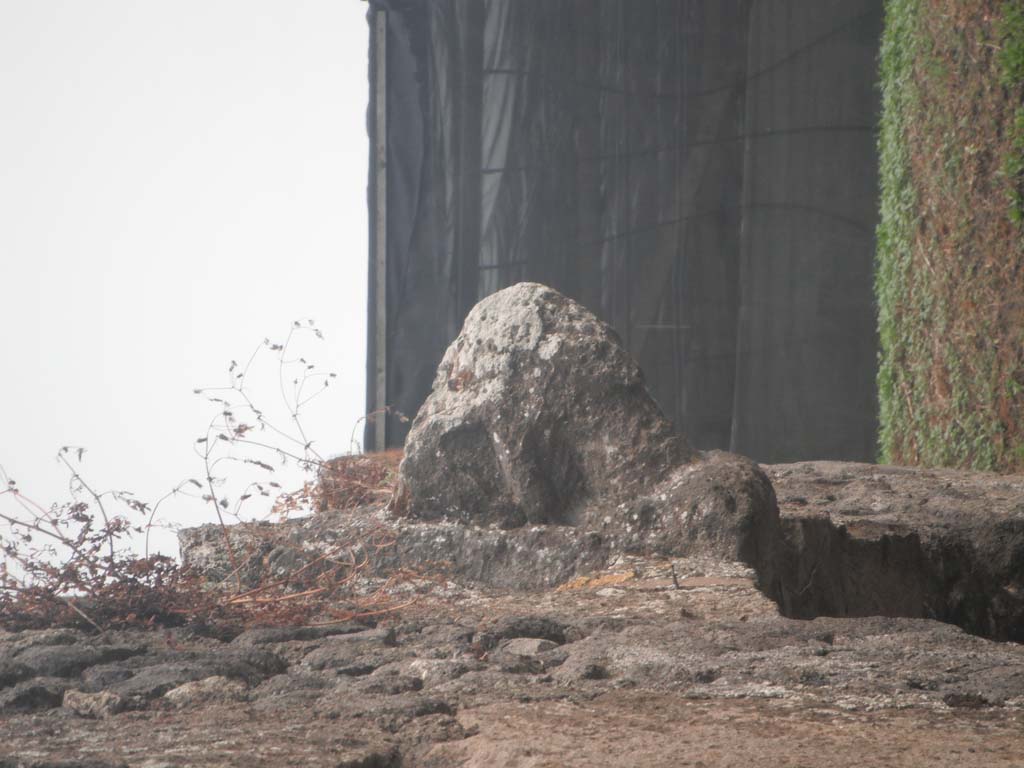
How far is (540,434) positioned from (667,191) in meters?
3.97

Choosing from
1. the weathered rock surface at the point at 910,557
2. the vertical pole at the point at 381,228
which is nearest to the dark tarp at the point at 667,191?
the vertical pole at the point at 381,228

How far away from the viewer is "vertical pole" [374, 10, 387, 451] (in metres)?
6.88

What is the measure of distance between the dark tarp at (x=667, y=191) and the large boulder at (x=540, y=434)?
A: 3.36 meters

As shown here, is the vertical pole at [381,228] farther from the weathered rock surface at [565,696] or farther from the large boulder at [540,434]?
the weathered rock surface at [565,696]

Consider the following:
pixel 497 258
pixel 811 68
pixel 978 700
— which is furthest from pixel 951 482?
pixel 811 68

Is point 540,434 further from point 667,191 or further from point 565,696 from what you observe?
point 667,191

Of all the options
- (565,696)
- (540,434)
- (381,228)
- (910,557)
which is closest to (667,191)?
(381,228)

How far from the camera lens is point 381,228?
273 inches

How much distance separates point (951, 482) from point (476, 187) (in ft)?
11.3

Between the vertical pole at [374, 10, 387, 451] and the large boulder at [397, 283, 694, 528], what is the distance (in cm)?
361

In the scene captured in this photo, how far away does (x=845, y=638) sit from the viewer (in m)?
2.10

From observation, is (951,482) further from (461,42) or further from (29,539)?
(461,42)

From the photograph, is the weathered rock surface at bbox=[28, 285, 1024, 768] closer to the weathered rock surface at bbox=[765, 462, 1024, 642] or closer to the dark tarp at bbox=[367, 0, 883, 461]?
the weathered rock surface at bbox=[765, 462, 1024, 642]

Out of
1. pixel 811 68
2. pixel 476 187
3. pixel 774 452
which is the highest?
pixel 811 68
